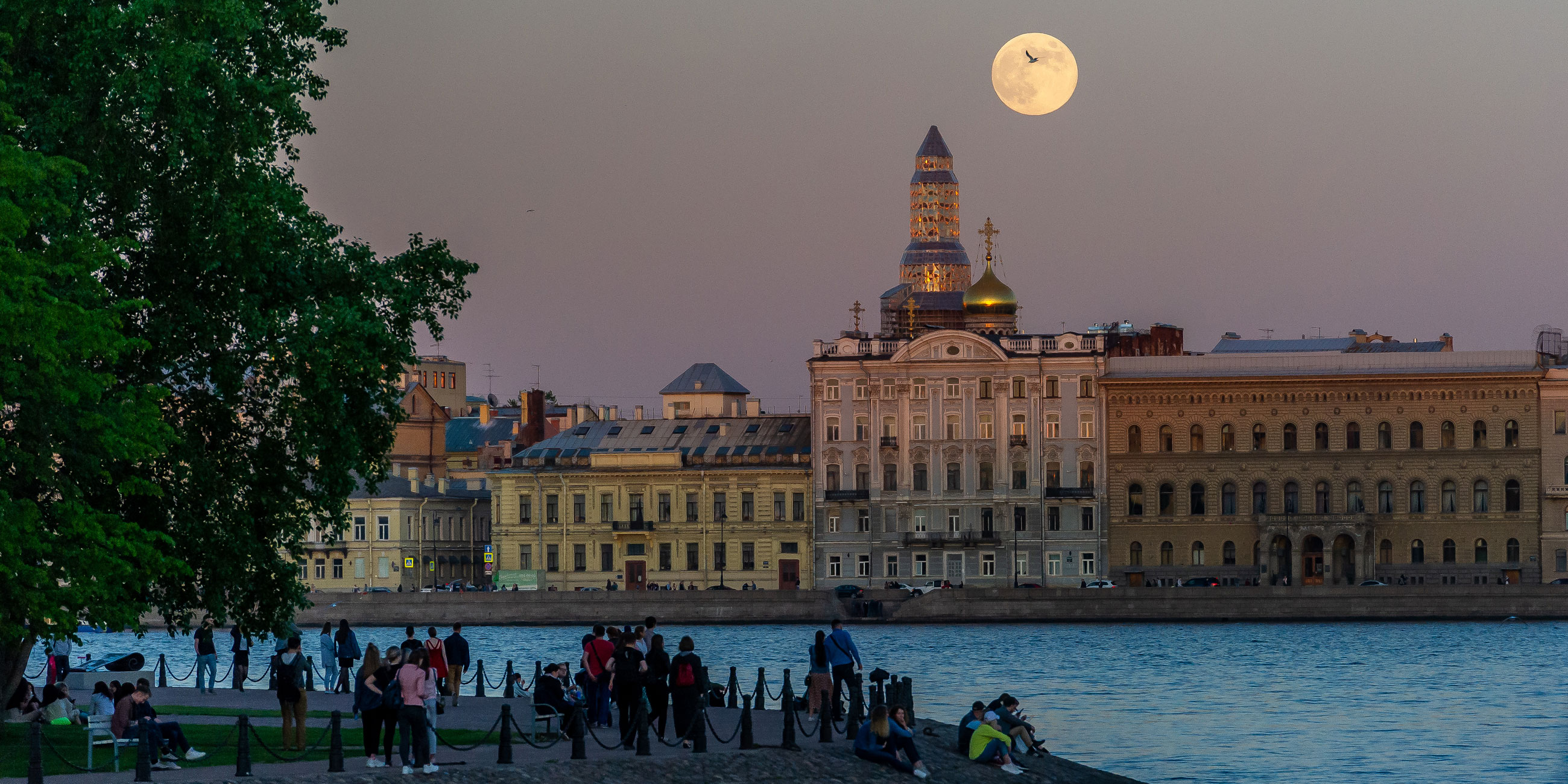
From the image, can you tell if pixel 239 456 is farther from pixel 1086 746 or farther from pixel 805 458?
pixel 805 458

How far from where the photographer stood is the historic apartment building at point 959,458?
4094 inches

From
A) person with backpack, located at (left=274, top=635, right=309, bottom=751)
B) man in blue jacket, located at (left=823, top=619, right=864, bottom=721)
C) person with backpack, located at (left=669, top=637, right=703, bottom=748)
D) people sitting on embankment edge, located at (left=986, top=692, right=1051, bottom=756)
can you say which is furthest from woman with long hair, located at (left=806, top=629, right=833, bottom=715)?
person with backpack, located at (left=274, top=635, right=309, bottom=751)

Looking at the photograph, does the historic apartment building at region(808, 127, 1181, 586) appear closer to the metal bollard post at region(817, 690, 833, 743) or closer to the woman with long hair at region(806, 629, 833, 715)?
the woman with long hair at region(806, 629, 833, 715)

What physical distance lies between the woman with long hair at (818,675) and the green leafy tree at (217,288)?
229 inches

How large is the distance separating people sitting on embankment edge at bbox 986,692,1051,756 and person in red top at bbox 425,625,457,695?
23.1 ft

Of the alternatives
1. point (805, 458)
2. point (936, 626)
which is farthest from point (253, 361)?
point (805, 458)

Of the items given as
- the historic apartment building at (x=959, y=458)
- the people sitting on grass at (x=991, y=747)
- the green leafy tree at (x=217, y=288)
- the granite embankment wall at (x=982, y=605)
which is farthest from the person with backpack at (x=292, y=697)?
the historic apartment building at (x=959, y=458)

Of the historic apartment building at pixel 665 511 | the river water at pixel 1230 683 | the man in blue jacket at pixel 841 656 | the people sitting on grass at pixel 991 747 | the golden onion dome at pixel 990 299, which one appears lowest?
the river water at pixel 1230 683

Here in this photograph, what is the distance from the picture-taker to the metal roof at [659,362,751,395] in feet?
400

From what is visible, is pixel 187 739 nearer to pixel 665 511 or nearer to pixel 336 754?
pixel 336 754

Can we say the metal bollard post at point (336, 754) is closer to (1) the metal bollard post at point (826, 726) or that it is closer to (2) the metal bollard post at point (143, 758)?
(2) the metal bollard post at point (143, 758)

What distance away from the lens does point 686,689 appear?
2703 centimetres

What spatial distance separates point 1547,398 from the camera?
101188 millimetres

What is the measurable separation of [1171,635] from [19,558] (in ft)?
200
